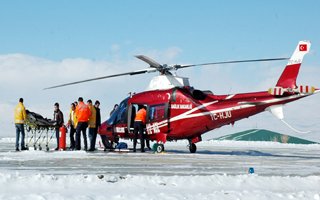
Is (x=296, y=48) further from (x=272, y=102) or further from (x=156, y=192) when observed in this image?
(x=156, y=192)

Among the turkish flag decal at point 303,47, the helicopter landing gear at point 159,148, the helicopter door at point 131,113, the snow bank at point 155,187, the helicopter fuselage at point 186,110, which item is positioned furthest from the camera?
the helicopter door at point 131,113

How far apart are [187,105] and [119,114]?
337 cm

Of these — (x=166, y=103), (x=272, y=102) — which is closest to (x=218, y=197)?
(x=272, y=102)

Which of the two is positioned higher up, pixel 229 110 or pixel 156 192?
pixel 229 110

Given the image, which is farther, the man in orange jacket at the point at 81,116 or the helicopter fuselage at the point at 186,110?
the man in orange jacket at the point at 81,116

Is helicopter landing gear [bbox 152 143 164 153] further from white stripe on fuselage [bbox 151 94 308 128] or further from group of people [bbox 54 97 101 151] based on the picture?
group of people [bbox 54 97 101 151]

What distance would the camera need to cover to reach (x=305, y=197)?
26.0ft

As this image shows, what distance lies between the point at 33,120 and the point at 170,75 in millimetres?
5618

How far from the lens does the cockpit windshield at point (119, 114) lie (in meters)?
21.7

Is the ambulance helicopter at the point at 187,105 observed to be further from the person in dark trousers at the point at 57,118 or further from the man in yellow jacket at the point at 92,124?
the person in dark trousers at the point at 57,118

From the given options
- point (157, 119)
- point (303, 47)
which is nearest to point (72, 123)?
point (157, 119)

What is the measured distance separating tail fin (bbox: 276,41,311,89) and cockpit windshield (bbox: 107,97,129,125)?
6.56 metres

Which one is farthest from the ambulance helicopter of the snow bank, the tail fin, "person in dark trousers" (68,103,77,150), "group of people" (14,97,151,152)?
the snow bank

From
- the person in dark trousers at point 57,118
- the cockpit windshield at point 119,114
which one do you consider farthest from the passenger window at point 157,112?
the person in dark trousers at point 57,118
